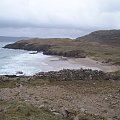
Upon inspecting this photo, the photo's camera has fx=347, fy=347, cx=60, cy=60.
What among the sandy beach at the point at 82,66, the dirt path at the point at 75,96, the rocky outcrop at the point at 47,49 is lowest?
the dirt path at the point at 75,96

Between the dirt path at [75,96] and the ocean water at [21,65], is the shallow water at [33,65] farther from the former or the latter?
the dirt path at [75,96]

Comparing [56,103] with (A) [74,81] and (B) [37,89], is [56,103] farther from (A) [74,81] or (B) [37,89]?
(A) [74,81]

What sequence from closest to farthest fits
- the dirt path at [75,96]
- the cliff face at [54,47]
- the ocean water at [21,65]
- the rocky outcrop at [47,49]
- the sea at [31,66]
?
the dirt path at [75,96] → the sea at [31,66] → the ocean water at [21,65] → the rocky outcrop at [47,49] → the cliff face at [54,47]

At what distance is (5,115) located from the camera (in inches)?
728

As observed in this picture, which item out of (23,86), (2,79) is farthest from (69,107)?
(2,79)

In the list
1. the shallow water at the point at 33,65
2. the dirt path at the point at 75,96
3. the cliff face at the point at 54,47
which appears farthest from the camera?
the cliff face at the point at 54,47

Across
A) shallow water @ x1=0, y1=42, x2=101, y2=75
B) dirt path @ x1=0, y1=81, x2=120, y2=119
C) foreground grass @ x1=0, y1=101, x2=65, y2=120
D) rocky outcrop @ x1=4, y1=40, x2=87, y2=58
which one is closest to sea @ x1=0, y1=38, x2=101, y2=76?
shallow water @ x1=0, y1=42, x2=101, y2=75

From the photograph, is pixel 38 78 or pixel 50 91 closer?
pixel 50 91

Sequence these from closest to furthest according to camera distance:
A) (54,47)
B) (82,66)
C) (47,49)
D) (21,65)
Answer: (82,66)
(21,65)
(54,47)
(47,49)

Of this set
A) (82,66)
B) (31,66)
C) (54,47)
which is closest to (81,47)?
(54,47)

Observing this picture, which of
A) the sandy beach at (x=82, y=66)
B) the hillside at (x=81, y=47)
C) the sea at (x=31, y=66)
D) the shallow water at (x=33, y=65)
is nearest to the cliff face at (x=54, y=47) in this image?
the hillside at (x=81, y=47)

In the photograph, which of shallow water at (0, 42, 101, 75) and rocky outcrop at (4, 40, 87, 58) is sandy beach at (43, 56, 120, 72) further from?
rocky outcrop at (4, 40, 87, 58)

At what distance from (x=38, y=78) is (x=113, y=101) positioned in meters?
17.8

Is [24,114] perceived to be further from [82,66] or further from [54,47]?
[54,47]
